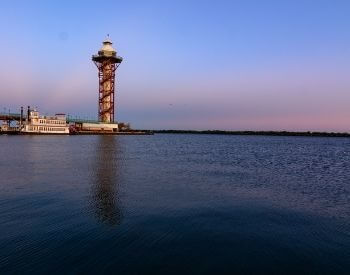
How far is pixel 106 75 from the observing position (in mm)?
146375

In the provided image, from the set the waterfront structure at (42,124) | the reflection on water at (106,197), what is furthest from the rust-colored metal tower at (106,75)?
the reflection on water at (106,197)

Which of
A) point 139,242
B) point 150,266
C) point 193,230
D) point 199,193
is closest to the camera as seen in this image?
point 150,266

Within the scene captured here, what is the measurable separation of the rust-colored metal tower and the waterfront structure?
17.3 m

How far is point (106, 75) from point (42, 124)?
101ft

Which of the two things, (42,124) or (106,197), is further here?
(42,124)

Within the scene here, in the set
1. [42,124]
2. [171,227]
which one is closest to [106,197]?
[171,227]

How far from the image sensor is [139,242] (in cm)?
1306

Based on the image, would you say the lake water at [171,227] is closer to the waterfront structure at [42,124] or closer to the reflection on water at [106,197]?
the reflection on water at [106,197]

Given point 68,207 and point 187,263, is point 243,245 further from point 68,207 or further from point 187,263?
point 68,207

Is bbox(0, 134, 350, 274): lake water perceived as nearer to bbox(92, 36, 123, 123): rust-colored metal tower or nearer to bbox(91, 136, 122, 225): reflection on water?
bbox(91, 136, 122, 225): reflection on water

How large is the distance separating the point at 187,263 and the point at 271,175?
24428 millimetres

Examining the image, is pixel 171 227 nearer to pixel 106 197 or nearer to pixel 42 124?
pixel 106 197

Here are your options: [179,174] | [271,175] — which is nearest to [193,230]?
[179,174]

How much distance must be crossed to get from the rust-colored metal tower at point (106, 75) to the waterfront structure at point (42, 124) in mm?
17290
